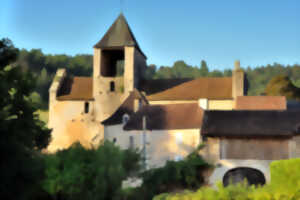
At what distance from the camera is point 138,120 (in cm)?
2761

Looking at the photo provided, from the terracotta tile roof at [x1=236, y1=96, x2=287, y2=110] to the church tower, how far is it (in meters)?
10.1

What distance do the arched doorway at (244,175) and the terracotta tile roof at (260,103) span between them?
1062cm

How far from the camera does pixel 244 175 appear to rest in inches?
851

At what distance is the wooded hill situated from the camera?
7194 centimetres

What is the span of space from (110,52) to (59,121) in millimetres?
8312

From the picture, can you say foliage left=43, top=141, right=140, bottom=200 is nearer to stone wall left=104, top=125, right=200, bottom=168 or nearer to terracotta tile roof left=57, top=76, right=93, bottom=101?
stone wall left=104, top=125, right=200, bottom=168

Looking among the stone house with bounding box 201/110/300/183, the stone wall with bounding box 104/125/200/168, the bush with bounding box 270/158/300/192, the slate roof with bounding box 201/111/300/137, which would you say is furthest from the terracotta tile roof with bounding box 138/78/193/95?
the bush with bounding box 270/158/300/192

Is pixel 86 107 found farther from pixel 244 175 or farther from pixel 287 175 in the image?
pixel 287 175

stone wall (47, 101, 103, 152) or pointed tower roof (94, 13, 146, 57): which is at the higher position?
pointed tower roof (94, 13, 146, 57)

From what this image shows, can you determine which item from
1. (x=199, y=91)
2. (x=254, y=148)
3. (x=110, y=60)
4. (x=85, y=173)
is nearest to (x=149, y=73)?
(x=110, y=60)

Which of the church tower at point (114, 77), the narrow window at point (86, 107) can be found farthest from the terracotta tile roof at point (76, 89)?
the church tower at point (114, 77)

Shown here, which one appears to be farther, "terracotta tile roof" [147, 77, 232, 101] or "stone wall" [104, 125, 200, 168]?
"terracotta tile roof" [147, 77, 232, 101]

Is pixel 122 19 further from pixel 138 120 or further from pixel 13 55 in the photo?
pixel 13 55

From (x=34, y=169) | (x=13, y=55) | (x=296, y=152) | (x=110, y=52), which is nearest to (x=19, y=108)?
(x=13, y=55)
